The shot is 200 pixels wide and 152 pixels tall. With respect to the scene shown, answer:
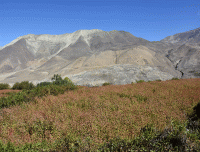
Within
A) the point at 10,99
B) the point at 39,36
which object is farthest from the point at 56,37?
the point at 10,99

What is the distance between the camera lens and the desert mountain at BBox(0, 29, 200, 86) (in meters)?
32.4

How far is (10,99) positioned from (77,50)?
74.5 meters

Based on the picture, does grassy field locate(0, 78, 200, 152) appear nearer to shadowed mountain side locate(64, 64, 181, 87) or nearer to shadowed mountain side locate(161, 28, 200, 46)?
shadowed mountain side locate(64, 64, 181, 87)

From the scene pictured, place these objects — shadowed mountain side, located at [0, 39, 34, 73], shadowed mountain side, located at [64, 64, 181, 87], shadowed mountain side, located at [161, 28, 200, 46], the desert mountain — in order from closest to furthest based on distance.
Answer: shadowed mountain side, located at [64, 64, 181, 87] → the desert mountain → shadowed mountain side, located at [0, 39, 34, 73] → shadowed mountain side, located at [161, 28, 200, 46]

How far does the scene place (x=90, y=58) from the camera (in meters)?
52.6

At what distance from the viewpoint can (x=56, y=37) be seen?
112 m

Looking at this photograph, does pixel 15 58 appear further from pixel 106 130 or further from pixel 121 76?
pixel 106 130

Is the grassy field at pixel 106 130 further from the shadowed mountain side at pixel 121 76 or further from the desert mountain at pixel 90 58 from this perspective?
the shadowed mountain side at pixel 121 76

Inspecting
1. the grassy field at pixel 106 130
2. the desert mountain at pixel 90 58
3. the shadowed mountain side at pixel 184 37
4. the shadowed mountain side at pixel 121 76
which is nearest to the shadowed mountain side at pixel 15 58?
the desert mountain at pixel 90 58

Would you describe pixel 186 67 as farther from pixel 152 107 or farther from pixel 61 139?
pixel 61 139

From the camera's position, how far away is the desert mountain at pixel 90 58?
32.4 metres

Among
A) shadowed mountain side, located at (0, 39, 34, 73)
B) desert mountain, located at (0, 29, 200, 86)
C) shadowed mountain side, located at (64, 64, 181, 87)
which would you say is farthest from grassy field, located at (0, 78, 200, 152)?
shadowed mountain side, located at (0, 39, 34, 73)

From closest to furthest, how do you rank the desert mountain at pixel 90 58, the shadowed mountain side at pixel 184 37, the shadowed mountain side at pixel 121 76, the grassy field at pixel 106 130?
1. the grassy field at pixel 106 130
2. the shadowed mountain side at pixel 121 76
3. the desert mountain at pixel 90 58
4. the shadowed mountain side at pixel 184 37

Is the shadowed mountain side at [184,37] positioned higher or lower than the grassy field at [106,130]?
higher
